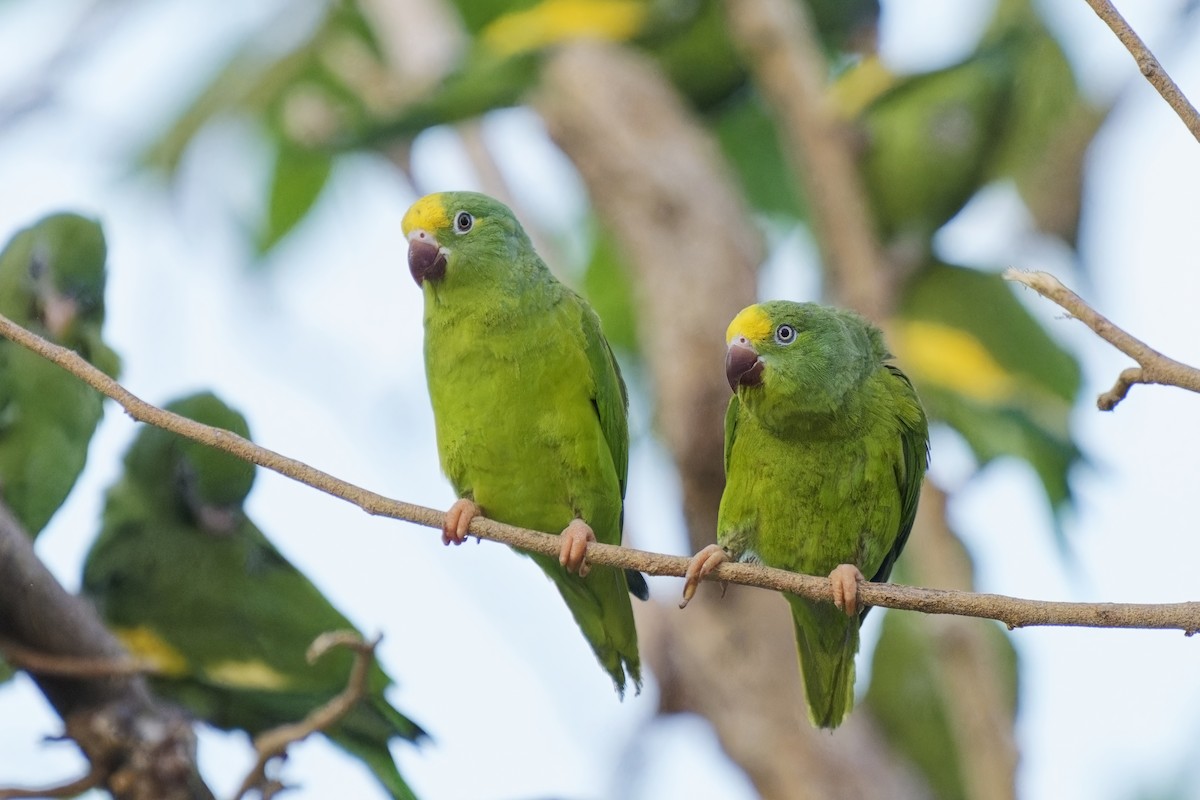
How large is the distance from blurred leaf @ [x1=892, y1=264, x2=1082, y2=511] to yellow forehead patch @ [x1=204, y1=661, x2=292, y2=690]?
232cm

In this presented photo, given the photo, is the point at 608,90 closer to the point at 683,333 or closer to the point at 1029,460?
the point at 683,333

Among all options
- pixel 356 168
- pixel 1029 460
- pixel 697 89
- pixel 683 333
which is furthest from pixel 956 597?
pixel 356 168

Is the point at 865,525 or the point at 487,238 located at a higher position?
the point at 487,238

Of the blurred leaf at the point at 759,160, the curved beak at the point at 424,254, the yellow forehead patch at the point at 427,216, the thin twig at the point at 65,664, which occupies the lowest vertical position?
the thin twig at the point at 65,664

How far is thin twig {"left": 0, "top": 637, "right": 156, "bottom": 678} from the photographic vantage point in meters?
3.20

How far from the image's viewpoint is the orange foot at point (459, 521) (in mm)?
3050

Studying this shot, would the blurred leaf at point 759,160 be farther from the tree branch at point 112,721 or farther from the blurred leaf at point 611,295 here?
the tree branch at point 112,721

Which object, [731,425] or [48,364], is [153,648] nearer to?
[48,364]

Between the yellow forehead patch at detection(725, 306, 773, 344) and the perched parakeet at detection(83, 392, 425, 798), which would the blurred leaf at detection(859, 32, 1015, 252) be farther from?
the perched parakeet at detection(83, 392, 425, 798)

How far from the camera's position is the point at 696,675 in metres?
5.12

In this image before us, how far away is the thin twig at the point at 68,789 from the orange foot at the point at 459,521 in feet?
3.39

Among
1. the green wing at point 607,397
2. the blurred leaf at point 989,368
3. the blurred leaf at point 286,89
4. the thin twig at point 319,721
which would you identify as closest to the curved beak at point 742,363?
the green wing at point 607,397

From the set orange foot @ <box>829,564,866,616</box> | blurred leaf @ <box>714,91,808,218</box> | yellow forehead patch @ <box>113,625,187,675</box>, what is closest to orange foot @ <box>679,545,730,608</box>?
orange foot @ <box>829,564,866,616</box>

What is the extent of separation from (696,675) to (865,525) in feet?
6.20
